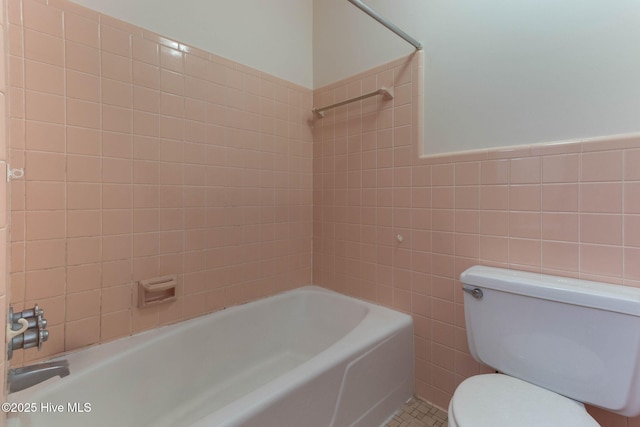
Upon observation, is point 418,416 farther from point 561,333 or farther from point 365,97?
point 365,97

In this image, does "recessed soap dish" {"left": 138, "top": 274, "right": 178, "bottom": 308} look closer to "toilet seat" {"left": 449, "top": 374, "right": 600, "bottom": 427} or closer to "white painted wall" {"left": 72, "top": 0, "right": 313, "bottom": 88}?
"white painted wall" {"left": 72, "top": 0, "right": 313, "bottom": 88}

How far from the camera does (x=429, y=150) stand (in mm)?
1473

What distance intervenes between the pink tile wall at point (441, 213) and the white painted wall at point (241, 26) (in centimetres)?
31

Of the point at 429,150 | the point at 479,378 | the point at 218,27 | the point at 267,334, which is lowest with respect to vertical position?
the point at 267,334

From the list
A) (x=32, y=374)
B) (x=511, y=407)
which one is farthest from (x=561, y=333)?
(x=32, y=374)

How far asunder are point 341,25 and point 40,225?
72.3 inches

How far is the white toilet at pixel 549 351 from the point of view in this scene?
34.3 inches

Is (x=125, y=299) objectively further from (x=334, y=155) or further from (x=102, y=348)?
(x=334, y=155)

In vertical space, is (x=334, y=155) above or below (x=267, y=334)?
above

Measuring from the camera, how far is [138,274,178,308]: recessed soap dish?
132 cm

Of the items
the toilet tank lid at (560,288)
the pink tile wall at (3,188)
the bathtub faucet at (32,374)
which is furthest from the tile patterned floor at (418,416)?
the pink tile wall at (3,188)

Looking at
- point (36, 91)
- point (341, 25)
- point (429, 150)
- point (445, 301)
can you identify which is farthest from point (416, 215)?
point (36, 91)

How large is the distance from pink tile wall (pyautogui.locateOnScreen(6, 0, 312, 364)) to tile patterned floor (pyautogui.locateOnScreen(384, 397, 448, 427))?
0.95 meters

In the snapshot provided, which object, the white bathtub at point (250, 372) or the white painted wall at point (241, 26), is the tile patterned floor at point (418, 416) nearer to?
the white bathtub at point (250, 372)
